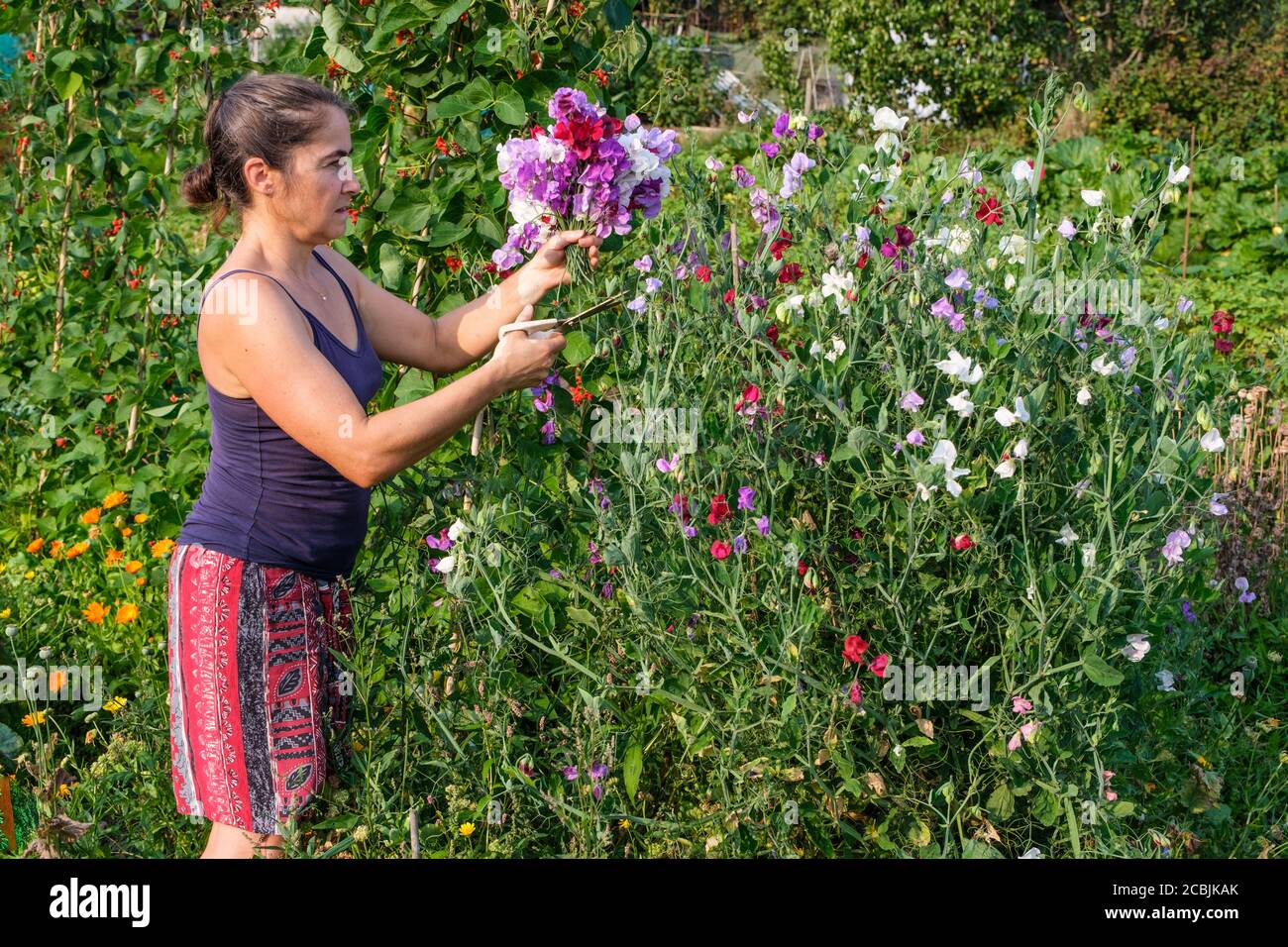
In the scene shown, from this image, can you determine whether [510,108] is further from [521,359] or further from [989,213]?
[989,213]

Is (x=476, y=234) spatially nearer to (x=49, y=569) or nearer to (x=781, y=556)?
(x=781, y=556)

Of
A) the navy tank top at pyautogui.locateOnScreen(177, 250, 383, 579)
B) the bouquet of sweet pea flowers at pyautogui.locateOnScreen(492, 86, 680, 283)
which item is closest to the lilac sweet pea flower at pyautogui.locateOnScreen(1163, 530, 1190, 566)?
the bouquet of sweet pea flowers at pyautogui.locateOnScreen(492, 86, 680, 283)

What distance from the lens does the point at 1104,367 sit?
188 cm

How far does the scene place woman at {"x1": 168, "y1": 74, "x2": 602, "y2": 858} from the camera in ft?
6.09

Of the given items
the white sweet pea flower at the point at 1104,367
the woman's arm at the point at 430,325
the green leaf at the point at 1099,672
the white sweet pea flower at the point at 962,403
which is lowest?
the green leaf at the point at 1099,672

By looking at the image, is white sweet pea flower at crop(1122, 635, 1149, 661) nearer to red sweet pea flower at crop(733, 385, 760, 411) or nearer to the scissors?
red sweet pea flower at crop(733, 385, 760, 411)

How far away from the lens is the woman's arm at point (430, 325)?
7.13 feet

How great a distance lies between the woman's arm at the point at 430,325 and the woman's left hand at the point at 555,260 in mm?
41

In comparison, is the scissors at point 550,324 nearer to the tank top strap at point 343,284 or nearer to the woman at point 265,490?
the woman at point 265,490

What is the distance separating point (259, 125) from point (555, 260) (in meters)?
0.48

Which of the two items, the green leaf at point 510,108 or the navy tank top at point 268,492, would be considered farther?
the green leaf at point 510,108

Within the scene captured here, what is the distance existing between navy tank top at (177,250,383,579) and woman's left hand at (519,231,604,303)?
0.32 m

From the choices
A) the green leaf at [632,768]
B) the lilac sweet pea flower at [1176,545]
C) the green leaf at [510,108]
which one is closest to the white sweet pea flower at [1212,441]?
the lilac sweet pea flower at [1176,545]

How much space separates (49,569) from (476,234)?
171cm
